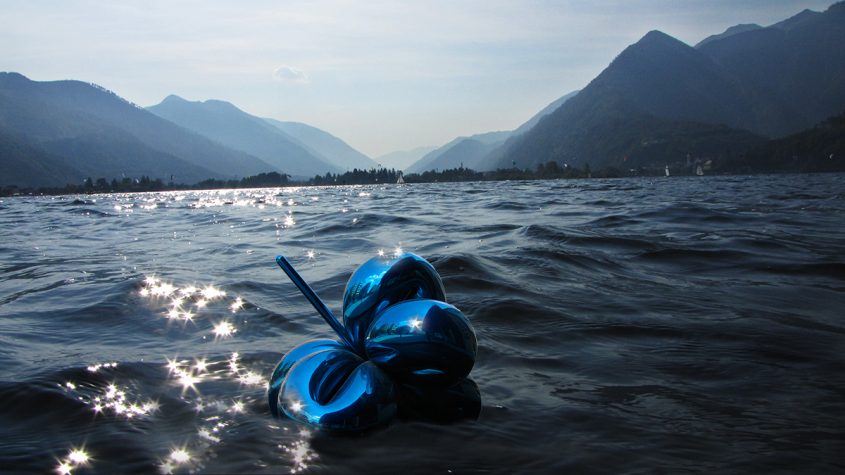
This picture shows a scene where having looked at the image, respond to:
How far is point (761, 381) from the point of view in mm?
3951

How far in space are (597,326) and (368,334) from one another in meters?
3.26

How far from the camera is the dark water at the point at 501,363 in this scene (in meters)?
2.92

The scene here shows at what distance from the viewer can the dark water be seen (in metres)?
2.92

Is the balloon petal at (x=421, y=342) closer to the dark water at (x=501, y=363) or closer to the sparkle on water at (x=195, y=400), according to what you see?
the dark water at (x=501, y=363)

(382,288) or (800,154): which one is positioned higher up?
(800,154)

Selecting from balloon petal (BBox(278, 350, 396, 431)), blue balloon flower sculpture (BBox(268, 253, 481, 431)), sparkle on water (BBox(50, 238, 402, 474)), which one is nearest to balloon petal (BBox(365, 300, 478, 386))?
blue balloon flower sculpture (BBox(268, 253, 481, 431))

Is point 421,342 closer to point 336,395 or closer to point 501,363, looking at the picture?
point 336,395

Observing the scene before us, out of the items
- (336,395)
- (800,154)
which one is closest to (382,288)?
(336,395)

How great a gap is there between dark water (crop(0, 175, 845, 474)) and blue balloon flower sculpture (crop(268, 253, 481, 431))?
0.61 ft

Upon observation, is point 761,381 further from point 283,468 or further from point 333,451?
point 283,468

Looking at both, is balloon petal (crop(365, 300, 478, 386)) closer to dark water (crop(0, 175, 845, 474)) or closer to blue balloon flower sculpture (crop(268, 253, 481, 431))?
blue balloon flower sculpture (crop(268, 253, 481, 431))

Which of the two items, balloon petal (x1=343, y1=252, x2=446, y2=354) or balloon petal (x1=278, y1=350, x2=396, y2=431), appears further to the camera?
balloon petal (x1=343, y1=252, x2=446, y2=354)

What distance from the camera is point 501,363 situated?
14.6 ft

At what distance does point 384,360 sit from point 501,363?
66.3 inches
